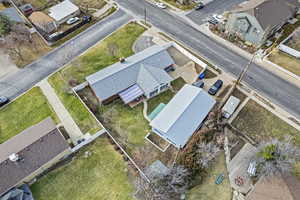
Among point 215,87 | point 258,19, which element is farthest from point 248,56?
point 215,87

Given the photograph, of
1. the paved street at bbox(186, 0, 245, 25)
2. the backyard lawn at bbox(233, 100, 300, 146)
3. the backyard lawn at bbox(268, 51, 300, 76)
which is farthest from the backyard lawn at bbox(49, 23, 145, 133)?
the backyard lawn at bbox(268, 51, 300, 76)

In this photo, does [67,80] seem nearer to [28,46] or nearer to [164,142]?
[28,46]

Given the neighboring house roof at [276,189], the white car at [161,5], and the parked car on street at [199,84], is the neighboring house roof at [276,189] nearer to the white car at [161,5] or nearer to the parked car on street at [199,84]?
the parked car on street at [199,84]

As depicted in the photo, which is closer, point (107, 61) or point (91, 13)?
point (107, 61)

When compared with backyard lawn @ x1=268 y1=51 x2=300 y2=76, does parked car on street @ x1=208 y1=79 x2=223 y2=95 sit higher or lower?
lower

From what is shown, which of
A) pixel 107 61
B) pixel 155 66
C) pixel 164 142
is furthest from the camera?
pixel 107 61

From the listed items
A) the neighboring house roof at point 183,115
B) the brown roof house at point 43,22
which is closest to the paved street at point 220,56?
the neighboring house roof at point 183,115

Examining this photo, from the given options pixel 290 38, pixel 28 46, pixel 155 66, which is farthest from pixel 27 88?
pixel 290 38

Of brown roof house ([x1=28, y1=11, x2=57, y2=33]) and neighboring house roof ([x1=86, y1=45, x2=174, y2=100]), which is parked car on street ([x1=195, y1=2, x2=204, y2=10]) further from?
brown roof house ([x1=28, y1=11, x2=57, y2=33])
